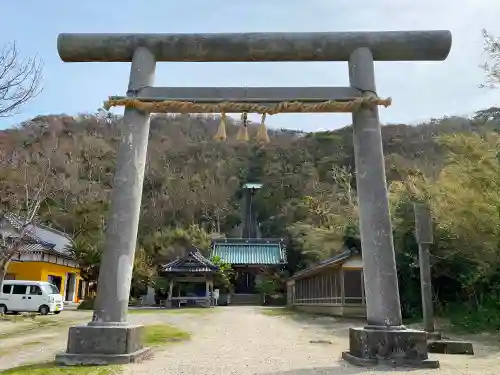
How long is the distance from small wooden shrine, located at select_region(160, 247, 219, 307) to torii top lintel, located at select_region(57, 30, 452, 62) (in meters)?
22.0

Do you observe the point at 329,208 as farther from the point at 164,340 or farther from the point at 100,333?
the point at 100,333

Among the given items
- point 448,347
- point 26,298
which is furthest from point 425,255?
point 26,298

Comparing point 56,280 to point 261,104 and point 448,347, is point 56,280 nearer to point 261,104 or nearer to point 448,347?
point 261,104

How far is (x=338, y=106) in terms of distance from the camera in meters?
6.38

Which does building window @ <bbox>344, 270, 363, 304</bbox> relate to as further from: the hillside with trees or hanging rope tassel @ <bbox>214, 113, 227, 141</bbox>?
hanging rope tassel @ <bbox>214, 113, 227, 141</bbox>

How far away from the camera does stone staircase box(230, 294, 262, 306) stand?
3195 centimetres

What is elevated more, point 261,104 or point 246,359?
point 261,104

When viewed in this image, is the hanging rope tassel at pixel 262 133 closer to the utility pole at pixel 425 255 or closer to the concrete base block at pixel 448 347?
the utility pole at pixel 425 255

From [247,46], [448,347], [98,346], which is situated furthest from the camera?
[448,347]

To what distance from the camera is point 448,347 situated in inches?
287

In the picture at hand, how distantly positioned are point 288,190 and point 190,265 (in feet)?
80.8

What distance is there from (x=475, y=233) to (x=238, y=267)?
922 inches

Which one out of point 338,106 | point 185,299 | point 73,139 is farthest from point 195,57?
point 73,139

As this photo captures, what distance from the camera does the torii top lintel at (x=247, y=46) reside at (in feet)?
21.6
